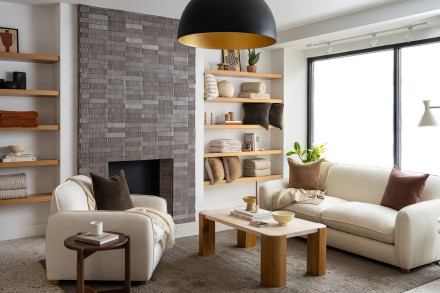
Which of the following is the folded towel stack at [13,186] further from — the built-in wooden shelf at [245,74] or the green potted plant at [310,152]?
the green potted plant at [310,152]

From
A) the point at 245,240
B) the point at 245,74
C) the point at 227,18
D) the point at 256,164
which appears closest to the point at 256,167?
the point at 256,164

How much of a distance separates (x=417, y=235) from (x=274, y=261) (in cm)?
131

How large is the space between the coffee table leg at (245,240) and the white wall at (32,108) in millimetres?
2172

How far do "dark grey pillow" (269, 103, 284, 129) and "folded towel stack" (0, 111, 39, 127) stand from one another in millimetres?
3415

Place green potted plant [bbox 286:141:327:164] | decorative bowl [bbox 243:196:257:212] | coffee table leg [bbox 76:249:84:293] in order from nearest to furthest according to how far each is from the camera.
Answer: coffee table leg [bbox 76:249:84:293] < decorative bowl [bbox 243:196:257:212] < green potted plant [bbox 286:141:327:164]

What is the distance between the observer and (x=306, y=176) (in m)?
5.33

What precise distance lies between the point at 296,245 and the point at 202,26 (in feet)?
9.68

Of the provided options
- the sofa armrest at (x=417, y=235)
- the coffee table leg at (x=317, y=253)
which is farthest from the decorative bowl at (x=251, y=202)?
the sofa armrest at (x=417, y=235)

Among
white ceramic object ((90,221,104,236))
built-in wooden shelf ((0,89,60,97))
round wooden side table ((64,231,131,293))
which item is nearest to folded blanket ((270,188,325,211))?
round wooden side table ((64,231,131,293))

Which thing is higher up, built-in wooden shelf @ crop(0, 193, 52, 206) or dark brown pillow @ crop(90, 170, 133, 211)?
dark brown pillow @ crop(90, 170, 133, 211)

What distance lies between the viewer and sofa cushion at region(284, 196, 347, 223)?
4682 millimetres

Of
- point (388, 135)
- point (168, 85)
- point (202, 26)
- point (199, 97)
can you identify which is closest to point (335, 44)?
point (388, 135)

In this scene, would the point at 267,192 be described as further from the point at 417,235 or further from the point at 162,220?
the point at 417,235

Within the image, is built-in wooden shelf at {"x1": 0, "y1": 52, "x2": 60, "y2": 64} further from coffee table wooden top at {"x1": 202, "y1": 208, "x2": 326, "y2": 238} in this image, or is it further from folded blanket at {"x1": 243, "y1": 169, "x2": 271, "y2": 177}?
folded blanket at {"x1": 243, "y1": 169, "x2": 271, "y2": 177}
